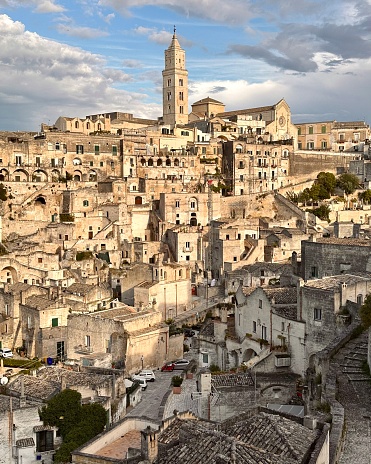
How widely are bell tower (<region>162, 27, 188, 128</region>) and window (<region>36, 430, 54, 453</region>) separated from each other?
231 ft

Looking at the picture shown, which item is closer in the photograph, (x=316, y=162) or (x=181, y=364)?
(x=181, y=364)

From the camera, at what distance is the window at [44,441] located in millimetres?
19156

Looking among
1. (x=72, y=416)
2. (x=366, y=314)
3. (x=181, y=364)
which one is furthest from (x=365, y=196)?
(x=72, y=416)

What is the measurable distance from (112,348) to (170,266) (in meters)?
11.7

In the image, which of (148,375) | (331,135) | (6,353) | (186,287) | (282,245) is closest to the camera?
(148,375)

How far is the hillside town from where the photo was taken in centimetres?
1578

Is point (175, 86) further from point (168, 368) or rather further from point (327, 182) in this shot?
point (168, 368)

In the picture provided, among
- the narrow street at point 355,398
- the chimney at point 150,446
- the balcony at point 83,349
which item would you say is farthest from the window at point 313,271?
the chimney at point 150,446

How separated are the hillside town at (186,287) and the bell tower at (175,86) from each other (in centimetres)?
20

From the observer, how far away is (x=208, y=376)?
850 inches

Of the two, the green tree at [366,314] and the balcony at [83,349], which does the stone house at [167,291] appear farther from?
the green tree at [366,314]

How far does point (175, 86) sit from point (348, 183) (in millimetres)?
31361

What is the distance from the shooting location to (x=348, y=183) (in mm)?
67438

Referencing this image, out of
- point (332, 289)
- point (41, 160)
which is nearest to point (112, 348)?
point (332, 289)
